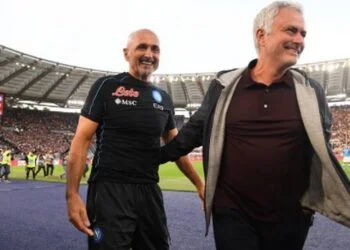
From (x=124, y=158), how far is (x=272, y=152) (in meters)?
1.24

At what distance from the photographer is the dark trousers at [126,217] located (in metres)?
2.97

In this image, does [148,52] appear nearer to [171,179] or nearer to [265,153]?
[265,153]

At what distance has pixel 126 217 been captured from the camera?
10.0 feet

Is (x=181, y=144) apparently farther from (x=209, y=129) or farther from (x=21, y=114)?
(x=21, y=114)

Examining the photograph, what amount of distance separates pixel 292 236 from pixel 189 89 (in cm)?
5405

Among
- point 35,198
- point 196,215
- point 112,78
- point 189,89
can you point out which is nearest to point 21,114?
point 189,89

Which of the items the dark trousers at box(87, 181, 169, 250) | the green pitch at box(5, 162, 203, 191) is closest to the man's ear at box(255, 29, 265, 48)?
the dark trousers at box(87, 181, 169, 250)

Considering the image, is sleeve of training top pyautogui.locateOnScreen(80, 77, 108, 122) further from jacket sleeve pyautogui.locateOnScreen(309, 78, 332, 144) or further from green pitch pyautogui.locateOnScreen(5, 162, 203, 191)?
green pitch pyautogui.locateOnScreen(5, 162, 203, 191)

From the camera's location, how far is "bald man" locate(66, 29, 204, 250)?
301cm

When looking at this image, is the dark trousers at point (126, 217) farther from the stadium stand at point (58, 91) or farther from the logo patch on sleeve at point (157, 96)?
the stadium stand at point (58, 91)

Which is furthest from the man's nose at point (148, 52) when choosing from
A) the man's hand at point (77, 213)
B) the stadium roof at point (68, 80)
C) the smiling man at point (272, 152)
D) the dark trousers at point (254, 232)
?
the stadium roof at point (68, 80)

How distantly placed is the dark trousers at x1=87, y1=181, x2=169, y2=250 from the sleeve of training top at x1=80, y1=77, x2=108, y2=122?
526mm

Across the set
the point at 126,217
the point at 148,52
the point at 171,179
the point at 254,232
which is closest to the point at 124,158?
the point at 126,217

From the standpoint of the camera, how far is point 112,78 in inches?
131
